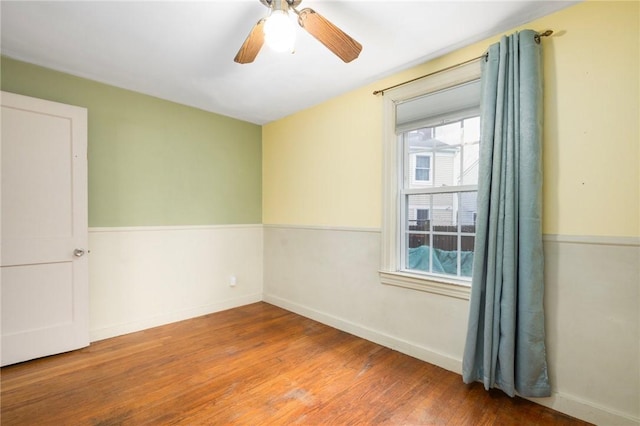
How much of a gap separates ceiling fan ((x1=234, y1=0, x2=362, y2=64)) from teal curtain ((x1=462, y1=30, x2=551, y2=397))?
3.28 ft

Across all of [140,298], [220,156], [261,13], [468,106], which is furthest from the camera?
[220,156]

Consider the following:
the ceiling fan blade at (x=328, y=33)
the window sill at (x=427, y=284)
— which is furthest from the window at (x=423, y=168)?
the ceiling fan blade at (x=328, y=33)

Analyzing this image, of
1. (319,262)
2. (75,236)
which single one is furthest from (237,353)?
(75,236)

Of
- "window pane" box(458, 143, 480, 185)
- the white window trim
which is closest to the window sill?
the white window trim

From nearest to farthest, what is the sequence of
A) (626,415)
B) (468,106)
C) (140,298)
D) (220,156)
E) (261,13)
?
1. (626,415)
2. (261,13)
3. (468,106)
4. (140,298)
5. (220,156)

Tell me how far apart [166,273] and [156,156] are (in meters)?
1.27

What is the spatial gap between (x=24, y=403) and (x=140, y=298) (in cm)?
123

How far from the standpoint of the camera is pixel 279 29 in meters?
1.58

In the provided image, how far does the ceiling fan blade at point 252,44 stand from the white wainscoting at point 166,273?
6.96ft

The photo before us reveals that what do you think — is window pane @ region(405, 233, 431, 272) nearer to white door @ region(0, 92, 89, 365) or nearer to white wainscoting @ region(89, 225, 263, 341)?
white wainscoting @ region(89, 225, 263, 341)

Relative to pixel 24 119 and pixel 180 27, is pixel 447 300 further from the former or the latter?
pixel 24 119

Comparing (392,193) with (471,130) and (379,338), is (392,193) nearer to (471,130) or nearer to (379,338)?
(471,130)

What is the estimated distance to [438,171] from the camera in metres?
2.50

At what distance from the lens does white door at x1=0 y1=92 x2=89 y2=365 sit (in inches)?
90.9
